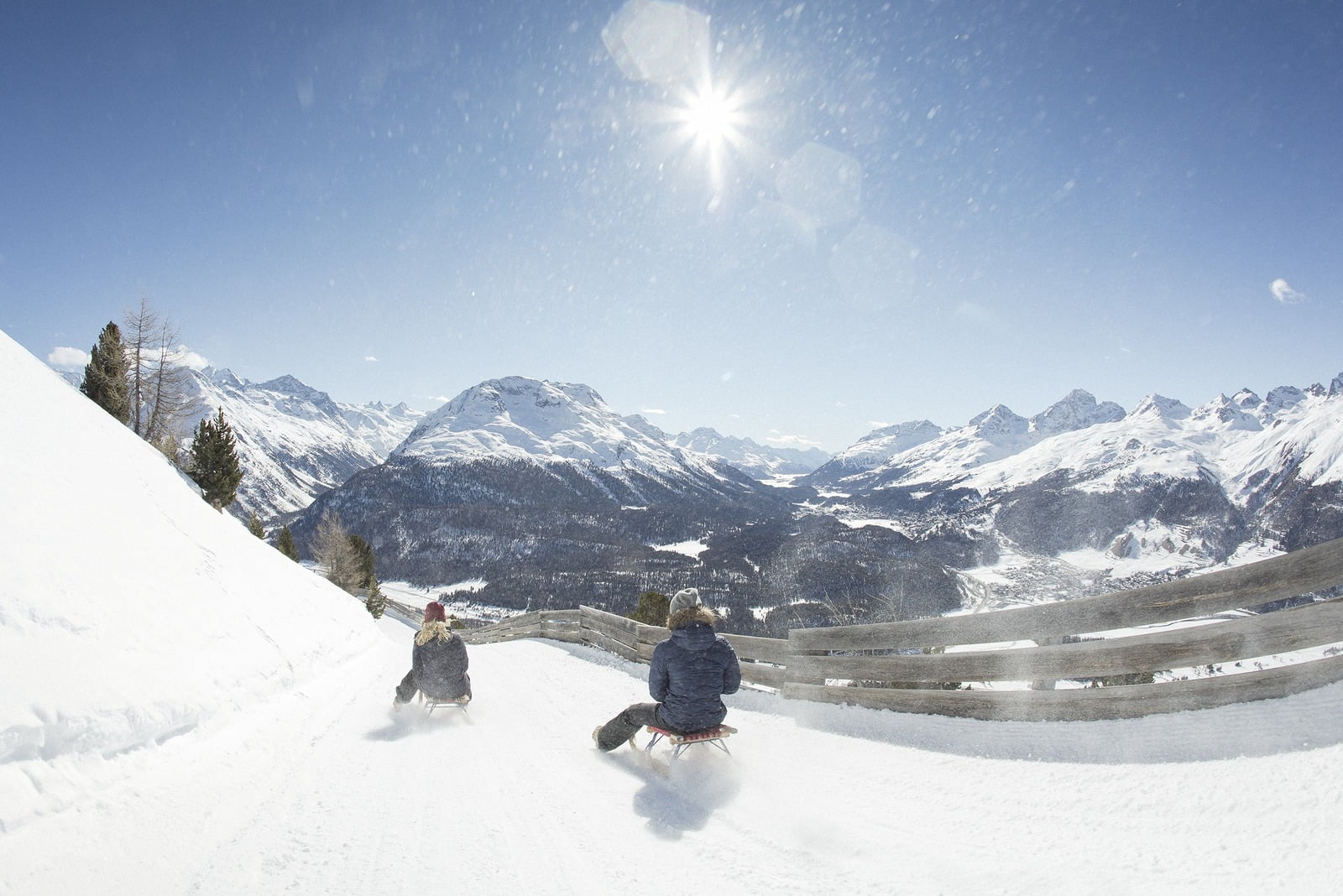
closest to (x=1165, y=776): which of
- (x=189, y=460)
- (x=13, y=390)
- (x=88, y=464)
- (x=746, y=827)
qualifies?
(x=746, y=827)

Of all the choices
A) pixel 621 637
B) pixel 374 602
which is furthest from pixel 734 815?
pixel 374 602

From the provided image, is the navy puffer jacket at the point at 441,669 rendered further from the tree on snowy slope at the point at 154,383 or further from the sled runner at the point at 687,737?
the tree on snowy slope at the point at 154,383

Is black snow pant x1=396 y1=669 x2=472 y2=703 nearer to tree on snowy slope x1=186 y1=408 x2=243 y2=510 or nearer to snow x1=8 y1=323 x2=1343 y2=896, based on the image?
snow x1=8 y1=323 x2=1343 y2=896

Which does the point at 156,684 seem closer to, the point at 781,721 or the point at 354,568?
the point at 781,721

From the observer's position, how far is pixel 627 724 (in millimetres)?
5430

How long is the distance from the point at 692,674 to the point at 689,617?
0.48m

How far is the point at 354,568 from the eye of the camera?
48.2 metres

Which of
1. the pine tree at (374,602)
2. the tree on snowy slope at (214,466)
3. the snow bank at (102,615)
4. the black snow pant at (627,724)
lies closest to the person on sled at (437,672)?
the snow bank at (102,615)

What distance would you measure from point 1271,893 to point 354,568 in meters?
54.6

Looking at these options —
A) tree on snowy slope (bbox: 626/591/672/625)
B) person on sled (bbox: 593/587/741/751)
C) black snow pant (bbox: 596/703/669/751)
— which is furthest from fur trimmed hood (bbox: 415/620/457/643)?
tree on snowy slope (bbox: 626/591/672/625)

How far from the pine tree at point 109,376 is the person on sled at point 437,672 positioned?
25691mm

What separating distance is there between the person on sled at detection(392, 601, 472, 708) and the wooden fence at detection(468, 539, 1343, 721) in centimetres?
397

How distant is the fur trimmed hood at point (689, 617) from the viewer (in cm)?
527

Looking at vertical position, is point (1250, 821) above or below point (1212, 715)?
below
